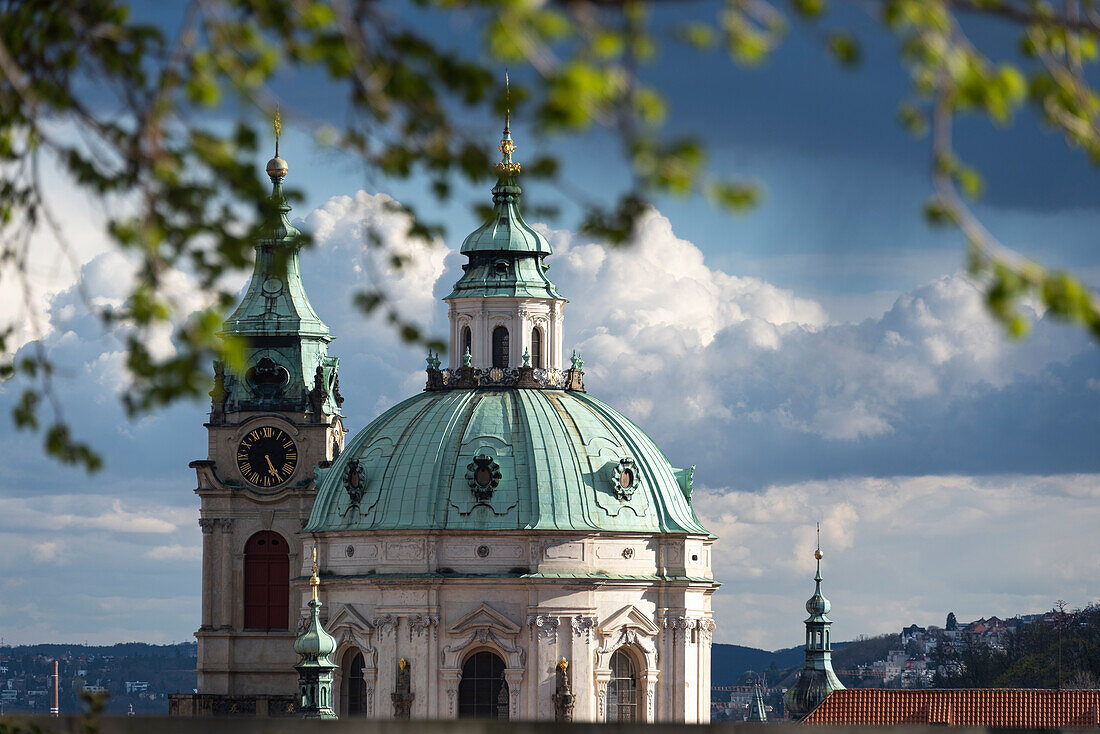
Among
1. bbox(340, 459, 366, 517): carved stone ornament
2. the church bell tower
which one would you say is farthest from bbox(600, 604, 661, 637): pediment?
the church bell tower

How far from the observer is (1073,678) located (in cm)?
15238

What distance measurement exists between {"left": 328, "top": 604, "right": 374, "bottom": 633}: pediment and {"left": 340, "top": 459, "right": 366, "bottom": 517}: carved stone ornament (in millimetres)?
4699

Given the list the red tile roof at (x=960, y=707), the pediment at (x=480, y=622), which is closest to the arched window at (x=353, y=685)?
the pediment at (x=480, y=622)

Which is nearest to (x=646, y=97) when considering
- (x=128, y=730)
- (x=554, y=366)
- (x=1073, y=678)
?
(x=128, y=730)

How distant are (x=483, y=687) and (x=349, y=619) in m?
6.96

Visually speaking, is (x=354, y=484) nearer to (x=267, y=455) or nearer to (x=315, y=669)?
(x=315, y=669)

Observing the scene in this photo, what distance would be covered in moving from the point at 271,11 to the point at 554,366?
9162 centimetres

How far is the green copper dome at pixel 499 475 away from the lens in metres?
107

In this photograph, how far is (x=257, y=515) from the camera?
11581cm

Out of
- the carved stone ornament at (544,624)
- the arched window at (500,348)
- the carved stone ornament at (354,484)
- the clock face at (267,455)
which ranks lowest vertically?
the carved stone ornament at (544,624)

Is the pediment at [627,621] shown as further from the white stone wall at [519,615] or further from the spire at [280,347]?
the spire at [280,347]

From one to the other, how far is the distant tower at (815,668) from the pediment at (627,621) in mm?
17723

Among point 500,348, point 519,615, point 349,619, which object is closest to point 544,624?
point 519,615

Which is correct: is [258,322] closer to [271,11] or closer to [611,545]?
[611,545]
